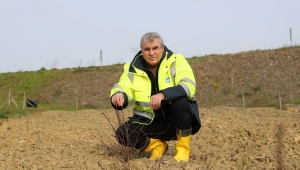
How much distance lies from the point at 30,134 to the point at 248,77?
15929 mm

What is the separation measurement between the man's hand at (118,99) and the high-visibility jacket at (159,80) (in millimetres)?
102

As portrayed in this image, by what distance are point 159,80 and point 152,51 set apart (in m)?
0.26

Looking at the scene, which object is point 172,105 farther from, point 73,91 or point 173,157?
point 73,91

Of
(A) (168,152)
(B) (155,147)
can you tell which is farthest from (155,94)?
(A) (168,152)

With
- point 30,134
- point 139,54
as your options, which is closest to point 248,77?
point 30,134

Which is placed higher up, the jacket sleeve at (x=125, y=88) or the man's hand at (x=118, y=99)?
the jacket sleeve at (x=125, y=88)

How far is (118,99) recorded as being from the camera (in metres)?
4.09

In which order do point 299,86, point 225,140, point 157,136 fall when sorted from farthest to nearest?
point 299,86
point 225,140
point 157,136

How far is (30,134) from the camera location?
270 inches

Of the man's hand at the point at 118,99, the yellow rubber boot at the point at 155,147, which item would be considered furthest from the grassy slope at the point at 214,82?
the man's hand at the point at 118,99

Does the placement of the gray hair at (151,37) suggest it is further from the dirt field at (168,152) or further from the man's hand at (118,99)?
the dirt field at (168,152)

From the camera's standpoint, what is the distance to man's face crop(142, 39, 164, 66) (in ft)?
14.1

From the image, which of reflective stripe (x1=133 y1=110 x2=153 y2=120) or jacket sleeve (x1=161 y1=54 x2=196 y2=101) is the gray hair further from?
reflective stripe (x1=133 y1=110 x2=153 y2=120)

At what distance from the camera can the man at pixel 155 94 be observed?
13.9 feet
